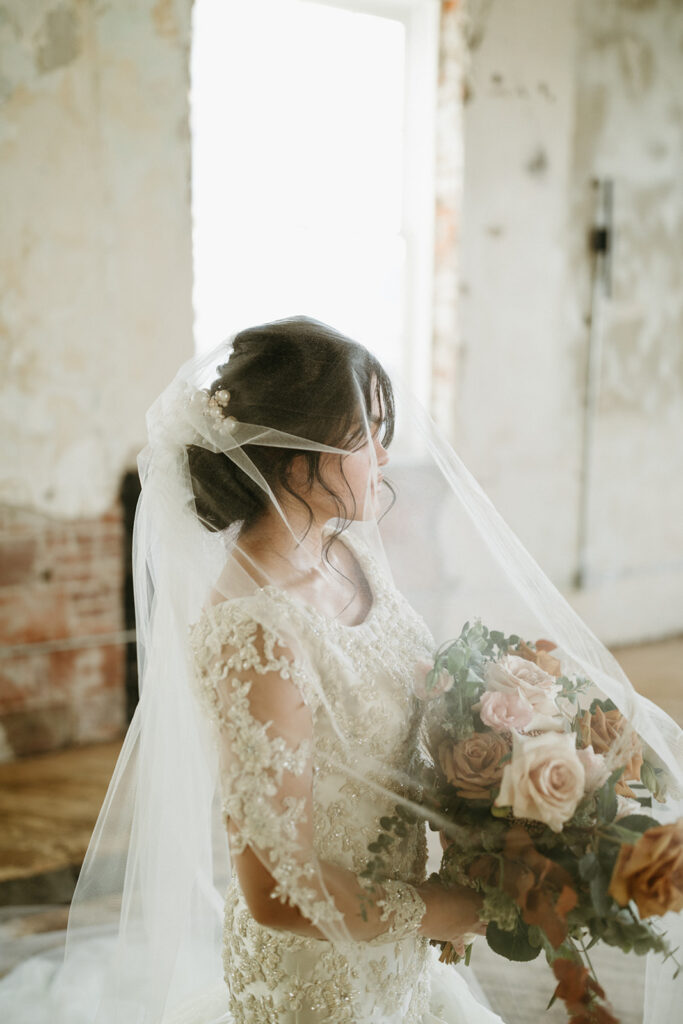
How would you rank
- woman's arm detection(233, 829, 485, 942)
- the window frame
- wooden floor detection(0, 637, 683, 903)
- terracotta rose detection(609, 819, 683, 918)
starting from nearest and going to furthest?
terracotta rose detection(609, 819, 683, 918) < woman's arm detection(233, 829, 485, 942) < wooden floor detection(0, 637, 683, 903) < the window frame

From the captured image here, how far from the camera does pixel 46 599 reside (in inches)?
124

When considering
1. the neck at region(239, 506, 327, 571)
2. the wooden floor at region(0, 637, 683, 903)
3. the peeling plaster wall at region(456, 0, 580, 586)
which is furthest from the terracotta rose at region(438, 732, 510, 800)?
the peeling plaster wall at region(456, 0, 580, 586)

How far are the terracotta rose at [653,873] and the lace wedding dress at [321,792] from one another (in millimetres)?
273

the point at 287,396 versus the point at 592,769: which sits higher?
the point at 287,396

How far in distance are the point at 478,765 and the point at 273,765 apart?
263mm

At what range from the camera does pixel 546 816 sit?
0.99m

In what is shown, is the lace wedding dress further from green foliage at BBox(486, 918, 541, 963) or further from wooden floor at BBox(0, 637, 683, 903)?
wooden floor at BBox(0, 637, 683, 903)

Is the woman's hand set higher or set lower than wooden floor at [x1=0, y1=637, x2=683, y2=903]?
higher

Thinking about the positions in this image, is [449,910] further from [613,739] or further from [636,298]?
[636,298]

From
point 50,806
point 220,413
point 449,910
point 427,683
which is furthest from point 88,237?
point 449,910

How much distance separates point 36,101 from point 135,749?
245 cm

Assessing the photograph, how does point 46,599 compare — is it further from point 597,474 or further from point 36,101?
point 597,474

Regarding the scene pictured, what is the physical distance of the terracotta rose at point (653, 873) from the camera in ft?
3.08

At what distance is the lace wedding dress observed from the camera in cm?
103
